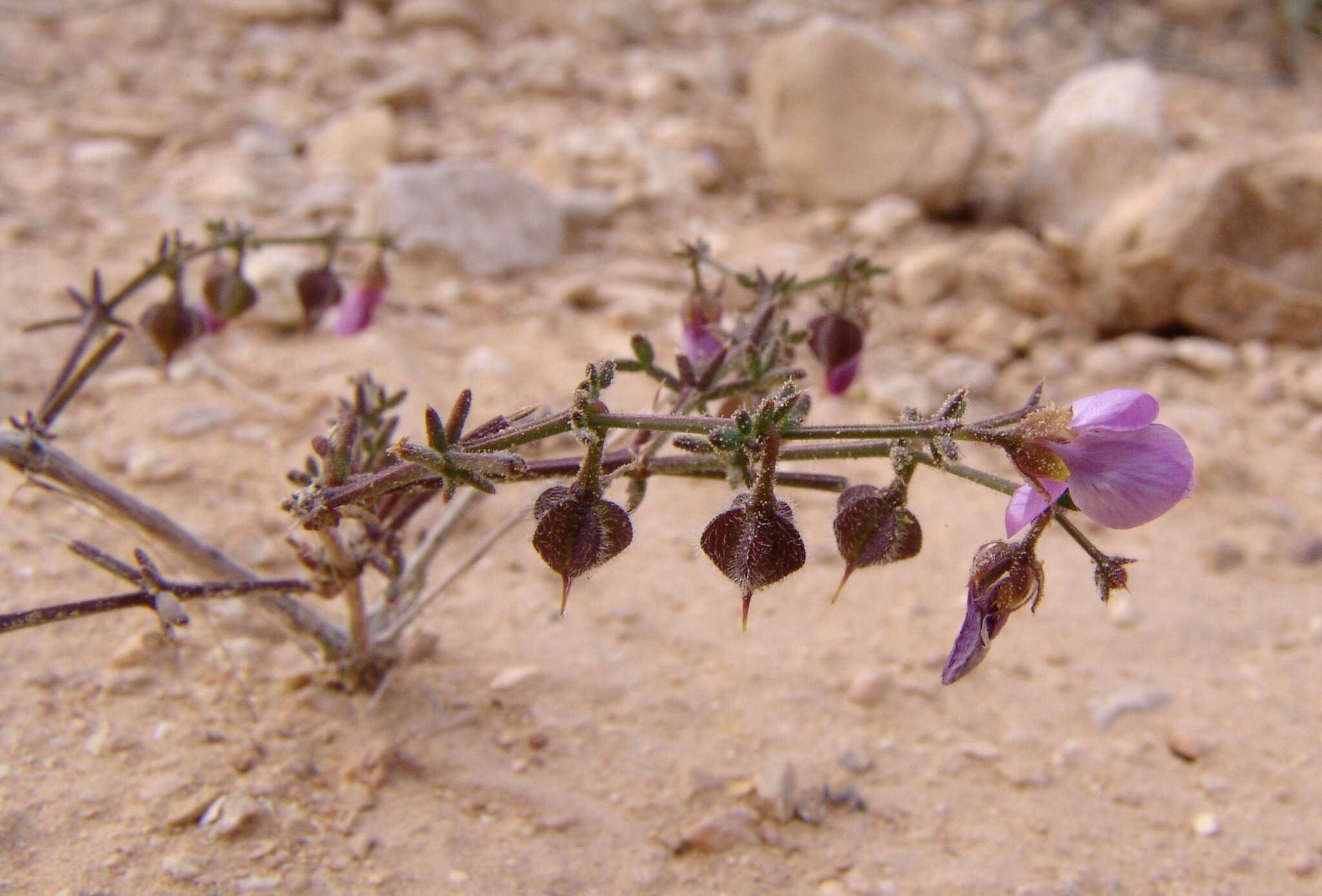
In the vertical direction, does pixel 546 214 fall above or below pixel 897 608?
above

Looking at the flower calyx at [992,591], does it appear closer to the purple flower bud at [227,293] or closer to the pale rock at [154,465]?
→ the purple flower bud at [227,293]

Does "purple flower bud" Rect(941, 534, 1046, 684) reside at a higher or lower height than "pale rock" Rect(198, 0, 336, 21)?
lower

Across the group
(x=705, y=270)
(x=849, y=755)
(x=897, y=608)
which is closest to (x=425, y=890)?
(x=849, y=755)

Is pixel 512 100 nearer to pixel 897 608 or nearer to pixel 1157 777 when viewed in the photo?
pixel 897 608

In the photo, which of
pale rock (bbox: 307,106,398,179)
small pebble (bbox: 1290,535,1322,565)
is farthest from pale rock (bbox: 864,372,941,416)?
pale rock (bbox: 307,106,398,179)

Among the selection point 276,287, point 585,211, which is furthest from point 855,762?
point 585,211

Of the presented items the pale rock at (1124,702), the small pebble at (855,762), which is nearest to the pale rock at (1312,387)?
the pale rock at (1124,702)

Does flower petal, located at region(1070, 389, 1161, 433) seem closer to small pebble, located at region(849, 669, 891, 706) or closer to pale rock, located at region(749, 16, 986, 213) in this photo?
small pebble, located at region(849, 669, 891, 706)

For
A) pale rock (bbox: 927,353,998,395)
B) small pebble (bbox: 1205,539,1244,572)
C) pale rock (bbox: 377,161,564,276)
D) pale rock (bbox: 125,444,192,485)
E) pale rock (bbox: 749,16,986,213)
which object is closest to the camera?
pale rock (bbox: 125,444,192,485)
